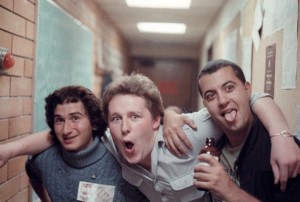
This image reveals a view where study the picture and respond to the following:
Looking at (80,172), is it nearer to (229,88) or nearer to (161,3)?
(229,88)

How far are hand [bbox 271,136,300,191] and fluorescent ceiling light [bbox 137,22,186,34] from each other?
4.03 metres

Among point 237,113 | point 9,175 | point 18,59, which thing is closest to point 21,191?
point 9,175

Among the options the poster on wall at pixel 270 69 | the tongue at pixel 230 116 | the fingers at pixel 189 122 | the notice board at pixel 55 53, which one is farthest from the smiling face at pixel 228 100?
the notice board at pixel 55 53

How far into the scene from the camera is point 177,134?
4.87 ft

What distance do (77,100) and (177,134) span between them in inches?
20.5

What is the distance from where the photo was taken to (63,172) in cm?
172

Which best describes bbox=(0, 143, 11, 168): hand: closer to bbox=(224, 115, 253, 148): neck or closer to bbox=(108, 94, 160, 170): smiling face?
bbox=(108, 94, 160, 170): smiling face

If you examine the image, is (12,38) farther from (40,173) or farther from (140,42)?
(140,42)

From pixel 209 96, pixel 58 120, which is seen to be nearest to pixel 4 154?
pixel 58 120

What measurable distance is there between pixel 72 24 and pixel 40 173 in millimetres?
1636

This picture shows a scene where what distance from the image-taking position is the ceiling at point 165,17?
13.5ft

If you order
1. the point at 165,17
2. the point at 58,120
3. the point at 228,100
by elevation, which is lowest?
the point at 58,120

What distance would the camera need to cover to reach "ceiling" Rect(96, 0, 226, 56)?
411 centimetres

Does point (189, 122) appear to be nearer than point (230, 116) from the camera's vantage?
No
